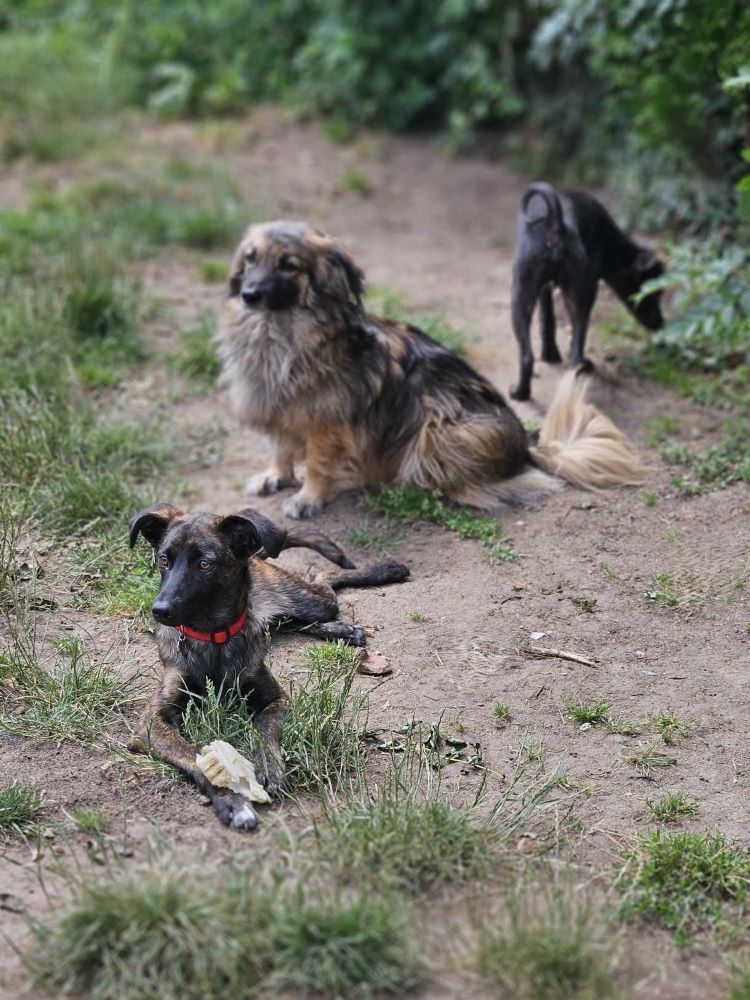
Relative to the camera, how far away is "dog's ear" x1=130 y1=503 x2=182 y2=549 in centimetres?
499

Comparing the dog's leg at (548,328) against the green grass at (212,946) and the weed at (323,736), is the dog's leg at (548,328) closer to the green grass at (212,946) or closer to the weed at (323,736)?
the weed at (323,736)

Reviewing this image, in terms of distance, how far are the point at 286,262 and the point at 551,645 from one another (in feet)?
8.63

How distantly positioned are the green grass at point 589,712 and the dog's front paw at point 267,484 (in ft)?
8.68

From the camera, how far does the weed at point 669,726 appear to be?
16.3ft

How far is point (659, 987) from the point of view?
3660mm

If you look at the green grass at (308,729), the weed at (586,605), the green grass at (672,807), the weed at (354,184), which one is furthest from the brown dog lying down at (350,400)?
the weed at (354,184)

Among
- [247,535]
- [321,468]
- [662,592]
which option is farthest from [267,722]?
[321,468]

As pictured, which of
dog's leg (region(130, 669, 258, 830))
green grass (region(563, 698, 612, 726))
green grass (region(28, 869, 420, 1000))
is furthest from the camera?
green grass (region(563, 698, 612, 726))

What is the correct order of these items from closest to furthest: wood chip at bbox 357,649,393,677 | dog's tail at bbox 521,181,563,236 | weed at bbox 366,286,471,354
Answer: wood chip at bbox 357,649,393,677, dog's tail at bbox 521,181,563,236, weed at bbox 366,286,471,354

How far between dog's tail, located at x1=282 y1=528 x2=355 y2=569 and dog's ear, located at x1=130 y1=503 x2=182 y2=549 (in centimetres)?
125

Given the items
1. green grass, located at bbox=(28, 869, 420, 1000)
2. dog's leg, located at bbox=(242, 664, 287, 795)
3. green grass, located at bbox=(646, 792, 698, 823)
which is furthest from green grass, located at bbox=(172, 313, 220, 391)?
green grass, located at bbox=(28, 869, 420, 1000)

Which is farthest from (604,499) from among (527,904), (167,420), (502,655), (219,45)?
(219,45)

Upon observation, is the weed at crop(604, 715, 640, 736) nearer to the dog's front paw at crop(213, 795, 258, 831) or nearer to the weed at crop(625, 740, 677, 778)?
the weed at crop(625, 740, 677, 778)

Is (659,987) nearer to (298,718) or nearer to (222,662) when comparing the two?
(298,718)
